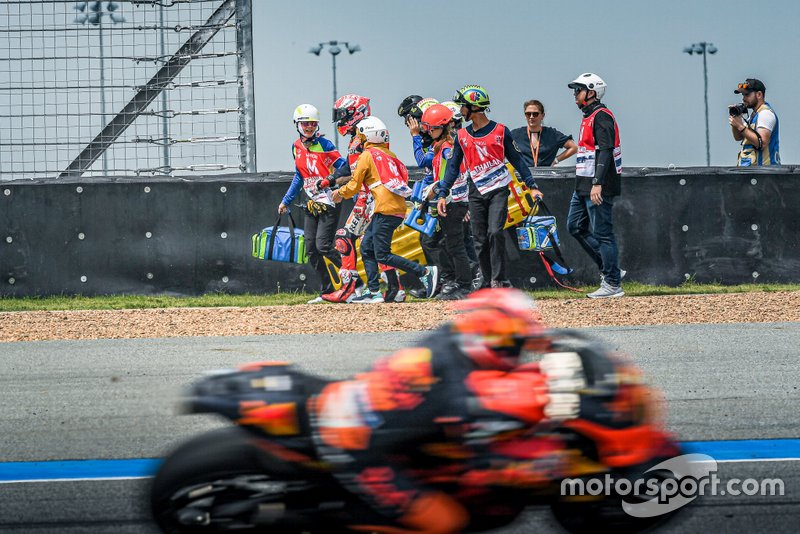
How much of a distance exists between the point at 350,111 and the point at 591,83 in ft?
8.63

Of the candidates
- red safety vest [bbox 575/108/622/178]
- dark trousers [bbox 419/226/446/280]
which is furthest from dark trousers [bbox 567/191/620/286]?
dark trousers [bbox 419/226/446/280]

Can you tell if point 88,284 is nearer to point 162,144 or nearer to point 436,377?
point 162,144

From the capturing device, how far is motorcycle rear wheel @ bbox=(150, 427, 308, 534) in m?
2.91

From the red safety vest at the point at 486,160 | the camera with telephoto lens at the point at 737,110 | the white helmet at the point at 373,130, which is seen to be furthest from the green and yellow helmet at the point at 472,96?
the camera with telephoto lens at the point at 737,110

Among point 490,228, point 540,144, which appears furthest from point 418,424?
point 540,144

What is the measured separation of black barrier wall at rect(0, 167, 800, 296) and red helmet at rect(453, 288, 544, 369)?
29.4 feet

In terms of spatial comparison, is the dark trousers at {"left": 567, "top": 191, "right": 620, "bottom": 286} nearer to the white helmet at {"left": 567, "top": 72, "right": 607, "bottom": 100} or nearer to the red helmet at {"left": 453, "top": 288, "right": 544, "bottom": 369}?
the white helmet at {"left": 567, "top": 72, "right": 607, "bottom": 100}

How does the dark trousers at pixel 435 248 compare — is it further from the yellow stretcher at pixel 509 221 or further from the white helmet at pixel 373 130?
the white helmet at pixel 373 130

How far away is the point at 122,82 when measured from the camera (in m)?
12.5

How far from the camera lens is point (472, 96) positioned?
1139 centimetres

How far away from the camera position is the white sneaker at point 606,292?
11289mm

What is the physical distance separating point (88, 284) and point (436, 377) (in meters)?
9.70

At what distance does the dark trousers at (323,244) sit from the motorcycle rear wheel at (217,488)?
923 cm

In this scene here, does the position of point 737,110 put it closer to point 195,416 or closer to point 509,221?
point 509,221
